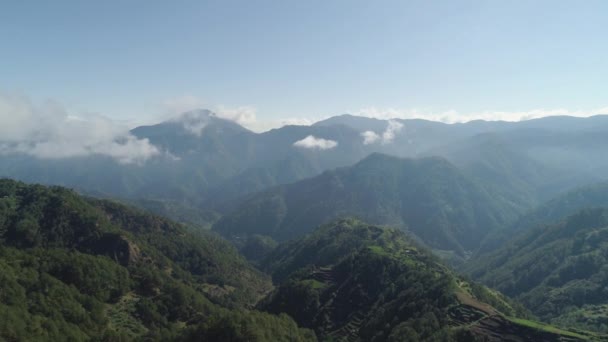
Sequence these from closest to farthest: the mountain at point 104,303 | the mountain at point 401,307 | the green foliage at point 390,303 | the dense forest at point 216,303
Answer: the mountain at point 104,303
the dense forest at point 216,303
the mountain at point 401,307
the green foliage at point 390,303

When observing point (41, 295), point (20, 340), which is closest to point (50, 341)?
point (20, 340)

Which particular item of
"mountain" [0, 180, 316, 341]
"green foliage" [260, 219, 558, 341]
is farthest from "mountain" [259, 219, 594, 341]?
"mountain" [0, 180, 316, 341]

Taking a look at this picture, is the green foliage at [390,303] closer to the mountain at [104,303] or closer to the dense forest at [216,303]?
the dense forest at [216,303]

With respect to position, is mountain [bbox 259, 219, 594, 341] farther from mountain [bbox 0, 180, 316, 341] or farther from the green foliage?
mountain [bbox 0, 180, 316, 341]

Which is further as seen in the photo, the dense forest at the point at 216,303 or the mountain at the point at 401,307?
the mountain at the point at 401,307

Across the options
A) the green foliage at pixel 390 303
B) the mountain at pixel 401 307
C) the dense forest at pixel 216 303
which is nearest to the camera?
the dense forest at pixel 216 303

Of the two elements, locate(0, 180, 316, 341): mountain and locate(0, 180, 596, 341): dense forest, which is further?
locate(0, 180, 596, 341): dense forest

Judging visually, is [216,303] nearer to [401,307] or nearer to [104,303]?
[104,303]

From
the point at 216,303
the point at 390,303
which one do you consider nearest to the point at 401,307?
the point at 390,303

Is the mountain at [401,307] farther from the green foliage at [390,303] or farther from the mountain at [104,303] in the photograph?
the mountain at [104,303]

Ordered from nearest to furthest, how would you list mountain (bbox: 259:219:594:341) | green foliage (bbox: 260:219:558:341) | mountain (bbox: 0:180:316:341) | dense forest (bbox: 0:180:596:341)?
1. mountain (bbox: 0:180:316:341)
2. dense forest (bbox: 0:180:596:341)
3. mountain (bbox: 259:219:594:341)
4. green foliage (bbox: 260:219:558:341)

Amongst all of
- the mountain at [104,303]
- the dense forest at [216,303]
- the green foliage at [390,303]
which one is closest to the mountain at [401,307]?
the green foliage at [390,303]
